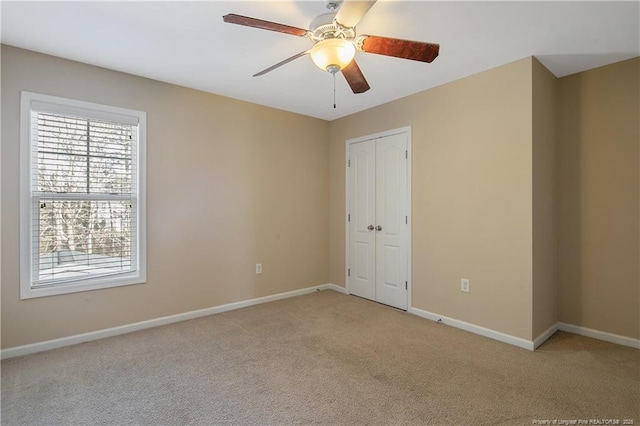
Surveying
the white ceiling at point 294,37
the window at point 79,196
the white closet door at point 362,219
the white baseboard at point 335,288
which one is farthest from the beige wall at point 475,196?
the window at point 79,196

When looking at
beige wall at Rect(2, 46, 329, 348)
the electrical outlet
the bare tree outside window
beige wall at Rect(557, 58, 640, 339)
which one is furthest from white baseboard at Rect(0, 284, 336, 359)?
beige wall at Rect(557, 58, 640, 339)

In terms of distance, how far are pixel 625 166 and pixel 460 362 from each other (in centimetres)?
223

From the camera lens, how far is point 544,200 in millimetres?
2891

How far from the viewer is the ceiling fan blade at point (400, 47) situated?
1861 millimetres

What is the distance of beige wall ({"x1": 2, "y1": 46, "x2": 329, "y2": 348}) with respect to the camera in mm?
→ 2574

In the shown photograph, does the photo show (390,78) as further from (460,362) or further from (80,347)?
(80,347)

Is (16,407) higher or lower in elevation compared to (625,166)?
lower

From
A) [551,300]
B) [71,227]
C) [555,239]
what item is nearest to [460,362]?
[551,300]

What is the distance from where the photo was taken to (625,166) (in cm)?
275

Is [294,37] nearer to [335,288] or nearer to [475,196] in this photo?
[475,196]

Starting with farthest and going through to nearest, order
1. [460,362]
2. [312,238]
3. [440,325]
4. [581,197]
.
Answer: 1. [312,238]
2. [440,325]
3. [581,197]
4. [460,362]

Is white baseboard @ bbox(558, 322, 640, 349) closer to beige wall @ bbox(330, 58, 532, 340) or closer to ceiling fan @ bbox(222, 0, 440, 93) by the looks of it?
beige wall @ bbox(330, 58, 532, 340)

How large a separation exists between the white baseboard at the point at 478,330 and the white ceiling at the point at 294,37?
244cm

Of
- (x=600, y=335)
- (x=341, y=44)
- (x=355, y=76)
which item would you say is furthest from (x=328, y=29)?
(x=600, y=335)
